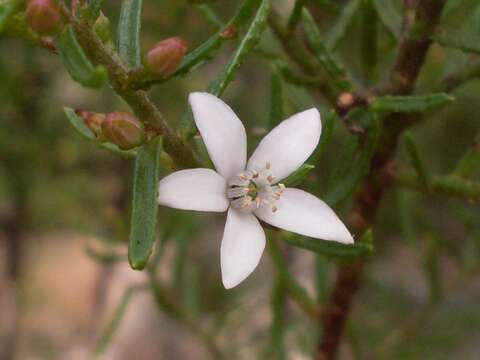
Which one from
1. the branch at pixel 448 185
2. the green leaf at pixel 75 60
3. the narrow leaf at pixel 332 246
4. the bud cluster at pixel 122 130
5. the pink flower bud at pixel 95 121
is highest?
the green leaf at pixel 75 60

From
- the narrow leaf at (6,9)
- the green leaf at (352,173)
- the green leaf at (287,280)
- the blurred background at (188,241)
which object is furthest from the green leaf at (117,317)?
the narrow leaf at (6,9)

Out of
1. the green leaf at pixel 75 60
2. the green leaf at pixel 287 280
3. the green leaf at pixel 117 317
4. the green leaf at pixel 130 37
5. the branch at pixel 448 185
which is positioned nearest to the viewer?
the green leaf at pixel 75 60

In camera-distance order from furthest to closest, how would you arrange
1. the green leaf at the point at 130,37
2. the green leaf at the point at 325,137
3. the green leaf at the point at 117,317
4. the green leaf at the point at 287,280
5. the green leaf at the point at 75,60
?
1. the green leaf at the point at 117,317
2. the green leaf at the point at 287,280
3. the green leaf at the point at 325,137
4. the green leaf at the point at 130,37
5. the green leaf at the point at 75,60

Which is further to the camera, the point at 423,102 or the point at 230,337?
the point at 230,337

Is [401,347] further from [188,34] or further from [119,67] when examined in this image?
[119,67]

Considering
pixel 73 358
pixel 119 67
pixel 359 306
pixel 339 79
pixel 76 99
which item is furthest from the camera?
pixel 73 358

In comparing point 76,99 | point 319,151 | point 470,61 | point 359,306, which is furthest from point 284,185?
point 76,99

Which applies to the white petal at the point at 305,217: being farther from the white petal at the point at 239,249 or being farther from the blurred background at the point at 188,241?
the blurred background at the point at 188,241
